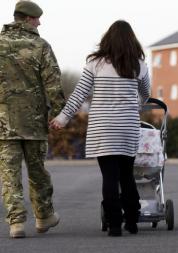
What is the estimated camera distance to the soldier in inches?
341

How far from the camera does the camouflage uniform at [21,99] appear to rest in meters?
8.67

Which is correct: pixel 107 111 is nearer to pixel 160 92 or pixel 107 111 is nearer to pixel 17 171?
pixel 17 171

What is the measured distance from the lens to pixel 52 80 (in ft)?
28.4

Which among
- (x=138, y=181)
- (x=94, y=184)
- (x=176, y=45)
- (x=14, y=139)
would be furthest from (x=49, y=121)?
(x=176, y=45)

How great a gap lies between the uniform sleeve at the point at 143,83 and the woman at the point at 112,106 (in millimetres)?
76

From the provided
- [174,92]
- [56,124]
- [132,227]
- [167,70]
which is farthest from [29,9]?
[167,70]

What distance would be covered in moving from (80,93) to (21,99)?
503 mm

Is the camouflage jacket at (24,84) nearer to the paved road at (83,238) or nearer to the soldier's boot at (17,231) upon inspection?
the soldier's boot at (17,231)

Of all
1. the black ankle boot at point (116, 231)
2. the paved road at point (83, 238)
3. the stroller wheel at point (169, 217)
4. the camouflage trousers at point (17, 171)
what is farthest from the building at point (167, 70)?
the black ankle boot at point (116, 231)

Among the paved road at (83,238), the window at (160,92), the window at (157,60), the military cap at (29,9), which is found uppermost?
the military cap at (29,9)

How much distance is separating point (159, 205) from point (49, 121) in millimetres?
1425

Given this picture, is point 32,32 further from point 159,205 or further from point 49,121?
point 159,205

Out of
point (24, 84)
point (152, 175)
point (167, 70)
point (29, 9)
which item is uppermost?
point (29, 9)

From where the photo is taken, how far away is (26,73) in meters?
8.67
